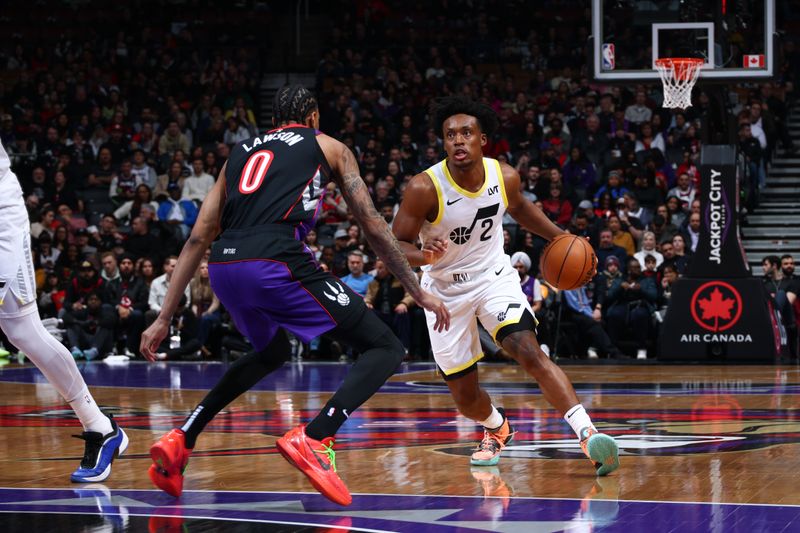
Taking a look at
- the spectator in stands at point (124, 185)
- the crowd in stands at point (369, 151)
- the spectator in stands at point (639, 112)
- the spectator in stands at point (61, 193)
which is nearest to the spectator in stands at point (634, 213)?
the crowd in stands at point (369, 151)

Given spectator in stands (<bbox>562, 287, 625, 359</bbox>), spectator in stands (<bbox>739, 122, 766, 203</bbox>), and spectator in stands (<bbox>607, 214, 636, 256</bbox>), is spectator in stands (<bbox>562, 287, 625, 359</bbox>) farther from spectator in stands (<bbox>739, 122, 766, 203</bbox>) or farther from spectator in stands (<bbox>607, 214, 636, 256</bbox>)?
spectator in stands (<bbox>739, 122, 766, 203</bbox>)

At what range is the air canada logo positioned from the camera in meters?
13.4

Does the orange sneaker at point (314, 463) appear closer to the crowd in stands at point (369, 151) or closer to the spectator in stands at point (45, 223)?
the crowd in stands at point (369, 151)

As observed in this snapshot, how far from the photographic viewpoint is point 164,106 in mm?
21172

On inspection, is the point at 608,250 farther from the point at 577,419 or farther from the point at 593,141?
the point at 577,419

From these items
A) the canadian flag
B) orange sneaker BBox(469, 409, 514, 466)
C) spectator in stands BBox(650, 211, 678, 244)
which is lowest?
spectator in stands BBox(650, 211, 678, 244)

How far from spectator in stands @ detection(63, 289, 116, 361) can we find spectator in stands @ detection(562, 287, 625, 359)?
553cm

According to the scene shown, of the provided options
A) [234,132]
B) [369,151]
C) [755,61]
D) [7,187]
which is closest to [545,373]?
[7,187]

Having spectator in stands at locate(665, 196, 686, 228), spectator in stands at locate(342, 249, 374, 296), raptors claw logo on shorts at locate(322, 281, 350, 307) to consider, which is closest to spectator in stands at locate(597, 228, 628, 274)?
spectator in stands at locate(665, 196, 686, 228)

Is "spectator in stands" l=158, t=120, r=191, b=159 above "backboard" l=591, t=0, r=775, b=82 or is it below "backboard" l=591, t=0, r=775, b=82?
below

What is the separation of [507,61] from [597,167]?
4.72 metres

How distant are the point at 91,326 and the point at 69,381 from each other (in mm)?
9992

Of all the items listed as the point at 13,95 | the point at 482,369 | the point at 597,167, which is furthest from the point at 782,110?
the point at 13,95

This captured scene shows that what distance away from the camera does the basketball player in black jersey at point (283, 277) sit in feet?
16.5
